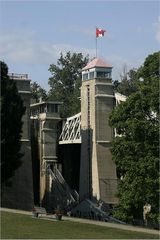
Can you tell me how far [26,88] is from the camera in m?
58.5

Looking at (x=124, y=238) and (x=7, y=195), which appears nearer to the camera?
(x=124, y=238)

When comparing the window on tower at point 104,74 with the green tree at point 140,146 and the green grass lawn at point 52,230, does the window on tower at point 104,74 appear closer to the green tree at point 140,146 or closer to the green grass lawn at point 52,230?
the green tree at point 140,146

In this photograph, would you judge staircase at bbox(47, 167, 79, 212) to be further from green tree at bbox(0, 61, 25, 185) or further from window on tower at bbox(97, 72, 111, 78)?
green tree at bbox(0, 61, 25, 185)

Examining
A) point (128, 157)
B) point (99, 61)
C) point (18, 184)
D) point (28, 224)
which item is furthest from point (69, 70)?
point (28, 224)

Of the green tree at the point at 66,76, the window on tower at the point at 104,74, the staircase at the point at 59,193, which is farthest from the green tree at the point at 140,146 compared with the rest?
the green tree at the point at 66,76

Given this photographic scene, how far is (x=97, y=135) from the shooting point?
189 feet

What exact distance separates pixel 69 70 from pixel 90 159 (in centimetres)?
4135

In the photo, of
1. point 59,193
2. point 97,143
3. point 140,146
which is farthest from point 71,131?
point 140,146

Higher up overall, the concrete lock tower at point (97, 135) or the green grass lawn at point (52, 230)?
the concrete lock tower at point (97, 135)

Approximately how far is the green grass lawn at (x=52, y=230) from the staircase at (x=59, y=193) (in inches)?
1107

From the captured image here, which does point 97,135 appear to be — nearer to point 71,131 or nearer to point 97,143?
point 97,143

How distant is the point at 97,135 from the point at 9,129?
1605 cm

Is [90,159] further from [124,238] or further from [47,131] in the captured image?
[124,238]

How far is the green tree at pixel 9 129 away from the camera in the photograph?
4272 centimetres
